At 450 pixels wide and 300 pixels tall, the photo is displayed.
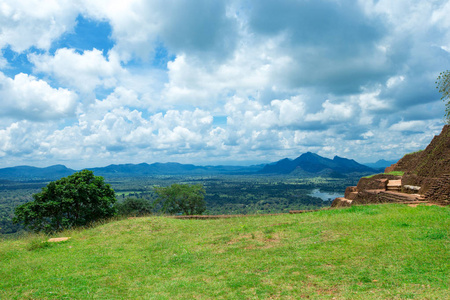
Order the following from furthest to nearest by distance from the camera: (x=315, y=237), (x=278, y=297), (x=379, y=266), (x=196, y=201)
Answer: (x=196, y=201)
(x=315, y=237)
(x=379, y=266)
(x=278, y=297)

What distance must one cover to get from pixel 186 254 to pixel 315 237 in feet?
14.8

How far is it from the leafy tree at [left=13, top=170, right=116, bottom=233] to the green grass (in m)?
8.12

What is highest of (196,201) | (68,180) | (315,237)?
→ (68,180)

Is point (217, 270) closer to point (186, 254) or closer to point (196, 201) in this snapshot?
point (186, 254)

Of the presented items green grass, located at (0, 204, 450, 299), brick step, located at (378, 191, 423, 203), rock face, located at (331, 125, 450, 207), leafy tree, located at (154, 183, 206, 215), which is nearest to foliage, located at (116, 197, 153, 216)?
leafy tree, located at (154, 183, 206, 215)

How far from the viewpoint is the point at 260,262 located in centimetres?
747

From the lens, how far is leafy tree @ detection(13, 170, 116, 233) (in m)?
19.5

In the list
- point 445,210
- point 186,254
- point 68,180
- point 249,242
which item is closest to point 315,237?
point 249,242

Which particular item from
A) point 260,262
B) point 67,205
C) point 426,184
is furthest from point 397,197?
point 67,205

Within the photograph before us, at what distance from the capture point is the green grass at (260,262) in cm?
562

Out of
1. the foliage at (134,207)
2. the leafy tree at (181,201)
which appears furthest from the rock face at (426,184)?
the foliage at (134,207)

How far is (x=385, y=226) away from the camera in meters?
9.19

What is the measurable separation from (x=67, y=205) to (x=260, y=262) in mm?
18385

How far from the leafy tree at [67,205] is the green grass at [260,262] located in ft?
26.6
